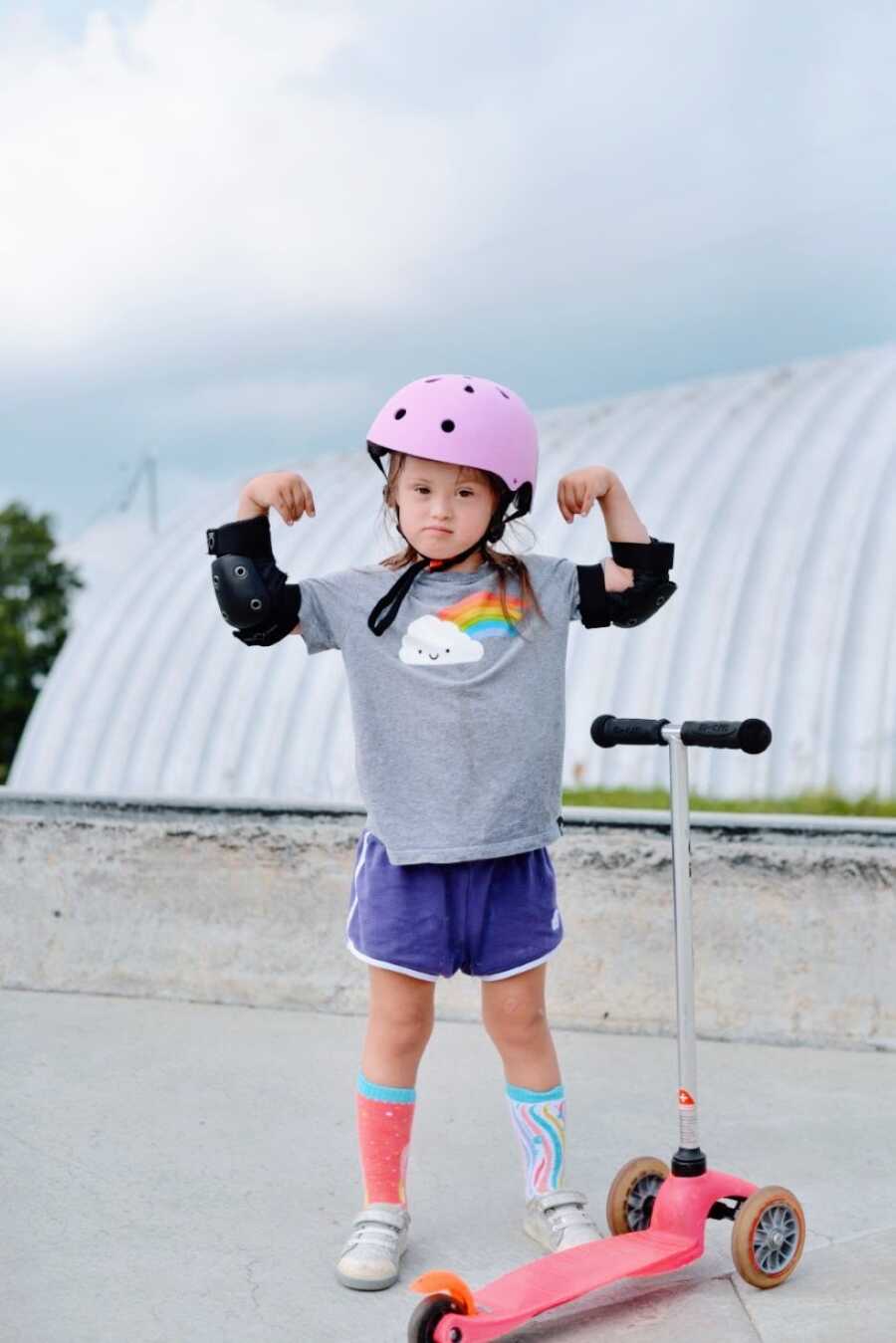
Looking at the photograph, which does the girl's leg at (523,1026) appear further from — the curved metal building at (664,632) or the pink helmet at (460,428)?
the curved metal building at (664,632)

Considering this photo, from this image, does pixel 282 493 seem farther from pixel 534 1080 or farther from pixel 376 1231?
pixel 376 1231

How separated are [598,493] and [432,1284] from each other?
4.82 ft

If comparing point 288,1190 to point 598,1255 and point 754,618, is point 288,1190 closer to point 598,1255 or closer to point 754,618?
point 598,1255

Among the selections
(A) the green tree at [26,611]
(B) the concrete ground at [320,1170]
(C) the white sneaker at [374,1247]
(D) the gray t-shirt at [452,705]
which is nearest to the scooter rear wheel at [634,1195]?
(B) the concrete ground at [320,1170]

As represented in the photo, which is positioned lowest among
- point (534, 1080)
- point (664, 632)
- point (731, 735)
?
point (534, 1080)

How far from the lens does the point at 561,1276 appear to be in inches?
103

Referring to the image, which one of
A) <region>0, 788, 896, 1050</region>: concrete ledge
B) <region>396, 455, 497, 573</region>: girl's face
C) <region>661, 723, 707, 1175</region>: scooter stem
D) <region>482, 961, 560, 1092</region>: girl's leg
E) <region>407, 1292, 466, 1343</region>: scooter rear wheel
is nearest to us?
<region>407, 1292, 466, 1343</region>: scooter rear wheel

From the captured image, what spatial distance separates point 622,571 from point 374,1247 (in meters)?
1.39

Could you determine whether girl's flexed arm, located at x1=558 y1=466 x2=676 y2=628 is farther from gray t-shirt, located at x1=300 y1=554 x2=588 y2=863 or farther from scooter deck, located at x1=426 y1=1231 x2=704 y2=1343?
scooter deck, located at x1=426 y1=1231 x2=704 y2=1343

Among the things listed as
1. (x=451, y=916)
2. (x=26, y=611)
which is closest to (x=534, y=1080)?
(x=451, y=916)

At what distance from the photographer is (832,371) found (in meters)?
14.3

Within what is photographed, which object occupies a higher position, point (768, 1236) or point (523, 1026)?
point (523, 1026)

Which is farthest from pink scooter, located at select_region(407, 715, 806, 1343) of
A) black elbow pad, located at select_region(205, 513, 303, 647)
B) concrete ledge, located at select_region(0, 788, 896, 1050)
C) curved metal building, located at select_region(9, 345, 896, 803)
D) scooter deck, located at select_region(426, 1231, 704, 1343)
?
curved metal building, located at select_region(9, 345, 896, 803)

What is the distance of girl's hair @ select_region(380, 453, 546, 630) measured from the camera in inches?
115
